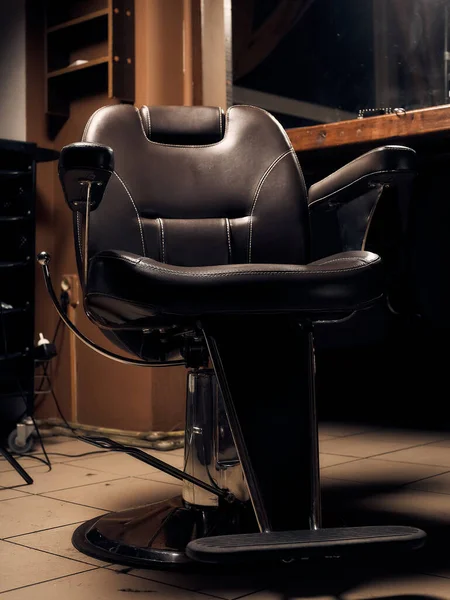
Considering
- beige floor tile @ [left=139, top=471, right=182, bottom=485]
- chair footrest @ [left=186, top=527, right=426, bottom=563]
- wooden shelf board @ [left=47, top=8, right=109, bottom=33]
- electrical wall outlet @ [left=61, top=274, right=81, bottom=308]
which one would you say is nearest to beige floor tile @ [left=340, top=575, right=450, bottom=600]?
chair footrest @ [left=186, top=527, right=426, bottom=563]

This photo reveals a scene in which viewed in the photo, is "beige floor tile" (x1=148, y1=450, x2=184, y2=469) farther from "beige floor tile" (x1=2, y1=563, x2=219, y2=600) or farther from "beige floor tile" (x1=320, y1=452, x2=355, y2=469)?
"beige floor tile" (x1=2, y1=563, x2=219, y2=600)

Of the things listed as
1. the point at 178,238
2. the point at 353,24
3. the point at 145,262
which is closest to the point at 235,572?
the point at 145,262

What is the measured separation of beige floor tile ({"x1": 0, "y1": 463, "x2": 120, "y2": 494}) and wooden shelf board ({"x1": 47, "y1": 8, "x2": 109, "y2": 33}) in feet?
5.40

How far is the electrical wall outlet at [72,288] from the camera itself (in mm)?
3270

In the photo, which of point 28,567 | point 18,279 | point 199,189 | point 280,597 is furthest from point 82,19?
point 280,597

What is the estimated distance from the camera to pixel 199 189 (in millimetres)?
2010

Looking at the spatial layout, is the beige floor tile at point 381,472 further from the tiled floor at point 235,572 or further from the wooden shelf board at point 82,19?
the wooden shelf board at point 82,19

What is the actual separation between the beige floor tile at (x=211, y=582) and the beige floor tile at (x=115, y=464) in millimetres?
939

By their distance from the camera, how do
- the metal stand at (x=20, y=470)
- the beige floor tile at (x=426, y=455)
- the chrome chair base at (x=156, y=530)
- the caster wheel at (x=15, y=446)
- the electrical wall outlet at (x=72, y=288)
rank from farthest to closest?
the electrical wall outlet at (x=72, y=288) → the caster wheel at (x=15, y=446) → the beige floor tile at (x=426, y=455) → the metal stand at (x=20, y=470) → the chrome chair base at (x=156, y=530)

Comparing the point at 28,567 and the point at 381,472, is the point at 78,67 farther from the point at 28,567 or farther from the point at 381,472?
the point at 28,567

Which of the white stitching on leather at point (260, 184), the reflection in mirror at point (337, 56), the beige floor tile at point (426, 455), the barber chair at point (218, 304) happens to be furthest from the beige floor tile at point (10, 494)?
the reflection in mirror at point (337, 56)

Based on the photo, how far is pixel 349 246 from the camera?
3.41m

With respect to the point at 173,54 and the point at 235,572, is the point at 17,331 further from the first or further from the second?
the point at 235,572

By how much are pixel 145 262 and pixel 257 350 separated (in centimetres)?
28
